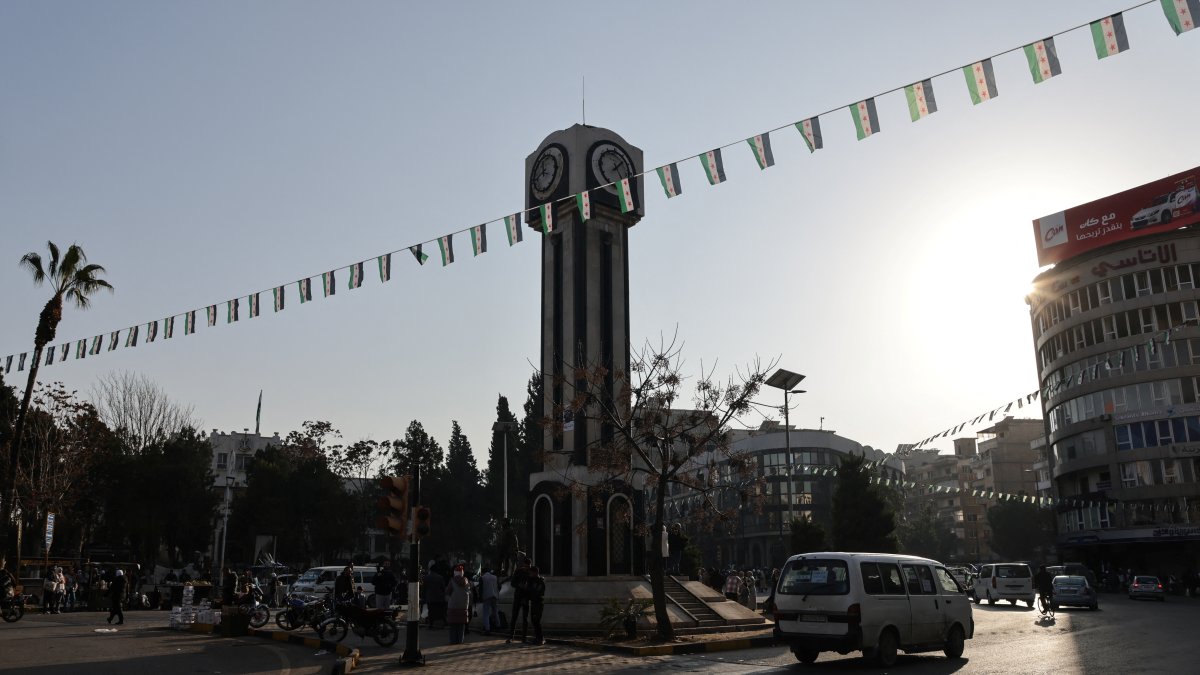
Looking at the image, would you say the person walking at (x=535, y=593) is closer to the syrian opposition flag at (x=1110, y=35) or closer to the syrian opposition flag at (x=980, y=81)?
the syrian opposition flag at (x=980, y=81)

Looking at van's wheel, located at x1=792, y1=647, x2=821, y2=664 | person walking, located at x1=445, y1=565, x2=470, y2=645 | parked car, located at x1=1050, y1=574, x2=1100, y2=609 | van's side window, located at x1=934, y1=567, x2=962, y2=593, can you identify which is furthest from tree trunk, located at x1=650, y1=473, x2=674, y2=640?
parked car, located at x1=1050, y1=574, x2=1100, y2=609

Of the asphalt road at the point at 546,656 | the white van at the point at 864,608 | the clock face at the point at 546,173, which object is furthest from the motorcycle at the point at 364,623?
the clock face at the point at 546,173

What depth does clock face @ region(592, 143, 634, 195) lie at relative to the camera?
32.2 m

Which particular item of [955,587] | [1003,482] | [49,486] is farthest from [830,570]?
[1003,482]

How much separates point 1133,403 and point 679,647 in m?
50.2

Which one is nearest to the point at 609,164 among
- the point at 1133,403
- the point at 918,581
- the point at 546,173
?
the point at 546,173

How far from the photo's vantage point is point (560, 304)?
3166 cm

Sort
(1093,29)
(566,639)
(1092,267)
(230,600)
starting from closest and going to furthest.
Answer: (1093,29), (566,639), (230,600), (1092,267)

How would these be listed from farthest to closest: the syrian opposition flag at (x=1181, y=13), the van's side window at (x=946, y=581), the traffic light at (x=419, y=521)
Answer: the van's side window at (x=946, y=581), the traffic light at (x=419, y=521), the syrian opposition flag at (x=1181, y=13)

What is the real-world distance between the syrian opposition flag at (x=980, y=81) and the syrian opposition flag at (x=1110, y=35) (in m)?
1.63

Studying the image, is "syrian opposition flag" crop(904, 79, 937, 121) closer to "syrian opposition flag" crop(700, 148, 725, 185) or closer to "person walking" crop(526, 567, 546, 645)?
"syrian opposition flag" crop(700, 148, 725, 185)

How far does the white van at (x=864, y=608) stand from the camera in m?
14.0

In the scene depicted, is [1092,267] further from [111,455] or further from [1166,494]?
[111,455]

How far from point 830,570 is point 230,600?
1736 centimetres
